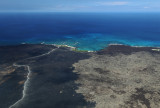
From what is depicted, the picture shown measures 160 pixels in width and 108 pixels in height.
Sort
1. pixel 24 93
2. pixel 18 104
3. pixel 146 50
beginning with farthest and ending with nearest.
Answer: pixel 146 50
pixel 24 93
pixel 18 104

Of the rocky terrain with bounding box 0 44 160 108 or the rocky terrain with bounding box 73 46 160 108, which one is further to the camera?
the rocky terrain with bounding box 73 46 160 108

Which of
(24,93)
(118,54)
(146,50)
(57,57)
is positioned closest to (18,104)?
(24,93)

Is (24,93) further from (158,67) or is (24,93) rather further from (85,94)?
(158,67)

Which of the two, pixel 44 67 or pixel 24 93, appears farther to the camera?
pixel 44 67

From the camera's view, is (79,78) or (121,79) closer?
(121,79)

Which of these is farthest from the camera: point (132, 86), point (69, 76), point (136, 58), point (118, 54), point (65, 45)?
point (65, 45)

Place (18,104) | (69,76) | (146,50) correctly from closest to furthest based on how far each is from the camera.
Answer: (18,104)
(69,76)
(146,50)

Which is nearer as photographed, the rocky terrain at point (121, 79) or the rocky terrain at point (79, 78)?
the rocky terrain at point (79, 78)

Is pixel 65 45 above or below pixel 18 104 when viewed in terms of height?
above

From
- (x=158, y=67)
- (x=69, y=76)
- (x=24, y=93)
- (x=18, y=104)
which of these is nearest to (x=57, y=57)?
(x=69, y=76)

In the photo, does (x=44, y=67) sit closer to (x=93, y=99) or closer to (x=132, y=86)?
(x=93, y=99)
